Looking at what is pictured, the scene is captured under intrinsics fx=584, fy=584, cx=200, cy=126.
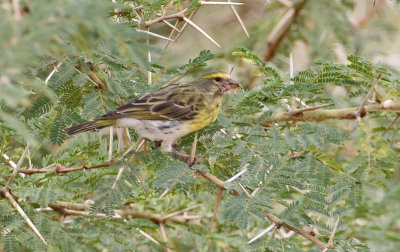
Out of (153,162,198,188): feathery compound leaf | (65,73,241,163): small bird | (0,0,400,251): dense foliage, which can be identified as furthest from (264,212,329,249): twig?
(65,73,241,163): small bird

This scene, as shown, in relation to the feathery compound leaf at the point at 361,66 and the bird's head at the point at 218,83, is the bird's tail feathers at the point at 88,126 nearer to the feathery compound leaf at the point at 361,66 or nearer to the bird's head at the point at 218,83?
the bird's head at the point at 218,83

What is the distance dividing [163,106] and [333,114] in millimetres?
1276

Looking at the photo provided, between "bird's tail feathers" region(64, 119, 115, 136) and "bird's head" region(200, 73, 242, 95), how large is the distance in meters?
1.01

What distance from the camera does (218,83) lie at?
179 inches

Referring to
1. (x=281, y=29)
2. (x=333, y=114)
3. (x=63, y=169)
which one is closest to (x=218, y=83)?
(x=333, y=114)

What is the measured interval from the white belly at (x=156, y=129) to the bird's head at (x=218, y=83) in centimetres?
48

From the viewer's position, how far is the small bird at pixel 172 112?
380 centimetres

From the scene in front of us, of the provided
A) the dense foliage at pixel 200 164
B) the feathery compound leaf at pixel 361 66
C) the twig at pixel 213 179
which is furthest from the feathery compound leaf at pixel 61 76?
the feathery compound leaf at pixel 361 66

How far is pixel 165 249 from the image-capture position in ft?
14.5

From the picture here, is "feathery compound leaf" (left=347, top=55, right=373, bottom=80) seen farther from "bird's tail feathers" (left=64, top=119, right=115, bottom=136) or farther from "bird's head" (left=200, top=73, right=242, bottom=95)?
"bird's tail feathers" (left=64, top=119, right=115, bottom=136)

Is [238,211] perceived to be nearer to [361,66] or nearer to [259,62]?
[259,62]

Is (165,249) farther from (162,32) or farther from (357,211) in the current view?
(162,32)

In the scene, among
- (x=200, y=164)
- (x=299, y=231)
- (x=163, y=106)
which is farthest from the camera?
(x=163, y=106)

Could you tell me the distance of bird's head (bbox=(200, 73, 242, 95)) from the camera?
4.46 m
